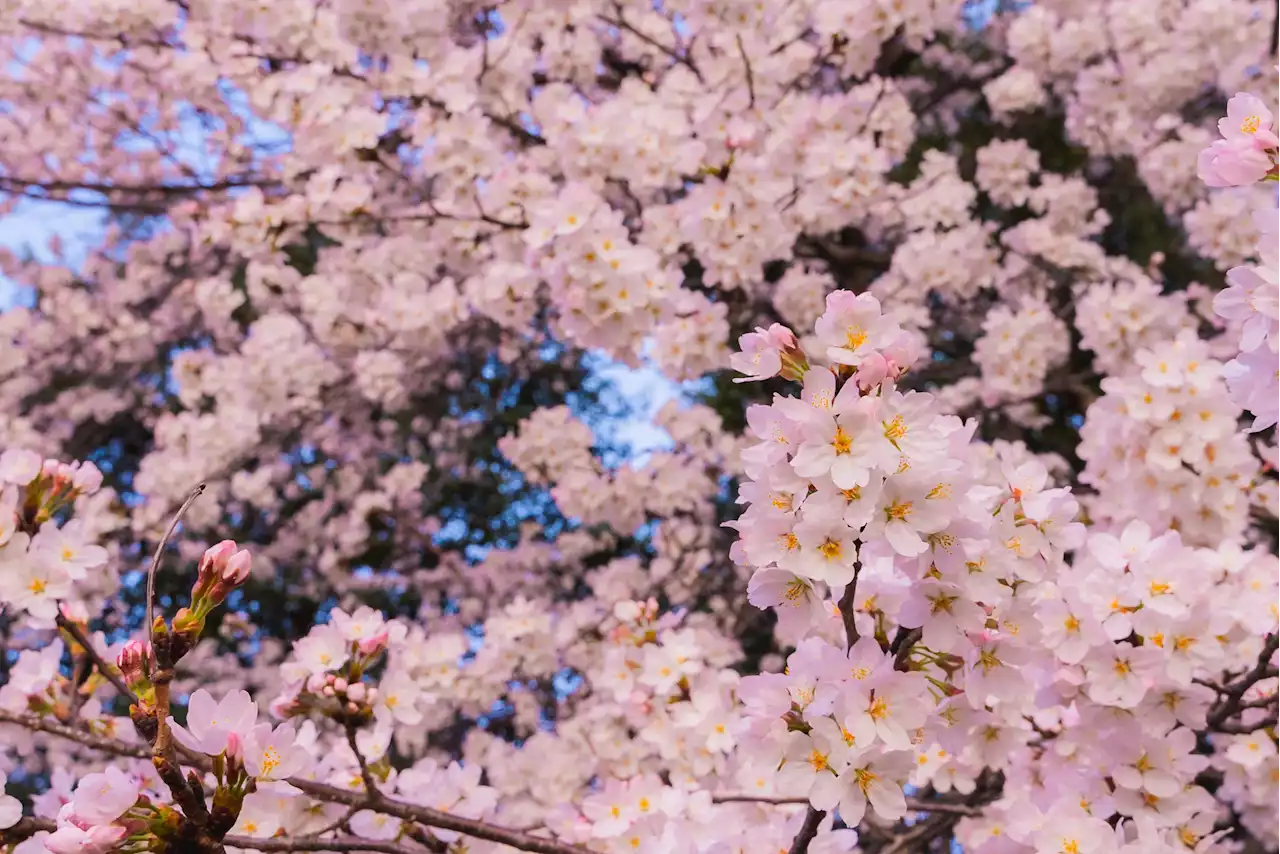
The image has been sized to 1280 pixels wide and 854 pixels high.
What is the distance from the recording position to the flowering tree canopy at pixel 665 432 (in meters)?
1.24

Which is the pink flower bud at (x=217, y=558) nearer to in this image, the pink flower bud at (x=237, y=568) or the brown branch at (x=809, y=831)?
the pink flower bud at (x=237, y=568)

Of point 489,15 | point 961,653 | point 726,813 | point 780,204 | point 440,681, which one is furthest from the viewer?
point 489,15

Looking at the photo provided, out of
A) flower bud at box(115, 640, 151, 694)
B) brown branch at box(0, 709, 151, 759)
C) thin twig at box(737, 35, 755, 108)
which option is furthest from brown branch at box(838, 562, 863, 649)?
thin twig at box(737, 35, 755, 108)

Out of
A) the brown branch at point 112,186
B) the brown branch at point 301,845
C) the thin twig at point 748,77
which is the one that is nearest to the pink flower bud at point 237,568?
the brown branch at point 301,845

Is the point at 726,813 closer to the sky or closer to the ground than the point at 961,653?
closer to the ground

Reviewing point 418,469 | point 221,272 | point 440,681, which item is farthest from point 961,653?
point 221,272

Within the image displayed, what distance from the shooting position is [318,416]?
5.01 meters

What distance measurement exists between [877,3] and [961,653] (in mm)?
2997

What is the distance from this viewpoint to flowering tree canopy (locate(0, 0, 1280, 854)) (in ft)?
4.06

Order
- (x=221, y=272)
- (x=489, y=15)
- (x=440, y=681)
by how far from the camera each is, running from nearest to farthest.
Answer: (x=440, y=681) < (x=489, y=15) < (x=221, y=272)

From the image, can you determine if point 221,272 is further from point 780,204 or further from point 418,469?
point 780,204

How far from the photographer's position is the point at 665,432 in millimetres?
4469

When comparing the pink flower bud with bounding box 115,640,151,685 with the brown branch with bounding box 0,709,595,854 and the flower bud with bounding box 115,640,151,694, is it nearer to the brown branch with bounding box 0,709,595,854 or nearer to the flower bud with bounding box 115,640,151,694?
the flower bud with bounding box 115,640,151,694

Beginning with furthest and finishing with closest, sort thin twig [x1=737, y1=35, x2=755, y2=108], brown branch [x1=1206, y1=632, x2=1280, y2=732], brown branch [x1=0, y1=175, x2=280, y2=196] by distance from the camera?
brown branch [x1=0, y1=175, x2=280, y2=196]
thin twig [x1=737, y1=35, x2=755, y2=108]
brown branch [x1=1206, y1=632, x2=1280, y2=732]
